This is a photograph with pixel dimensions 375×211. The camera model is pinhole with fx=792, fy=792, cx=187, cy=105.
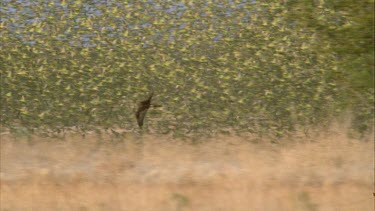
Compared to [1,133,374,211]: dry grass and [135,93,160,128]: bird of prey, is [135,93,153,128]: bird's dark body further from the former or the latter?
[1,133,374,211]: dry grass

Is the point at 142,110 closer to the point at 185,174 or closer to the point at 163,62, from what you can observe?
the point at 163,62

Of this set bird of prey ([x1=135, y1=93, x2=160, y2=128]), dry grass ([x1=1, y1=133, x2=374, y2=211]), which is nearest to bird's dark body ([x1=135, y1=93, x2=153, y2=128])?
bird of prey ([x1=135, y1=93, x2=160, y2=128])

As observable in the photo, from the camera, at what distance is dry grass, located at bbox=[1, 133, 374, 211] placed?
9617 millimetres

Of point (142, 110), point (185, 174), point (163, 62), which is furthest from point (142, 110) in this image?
point (185, 174)

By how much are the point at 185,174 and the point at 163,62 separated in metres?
1.52

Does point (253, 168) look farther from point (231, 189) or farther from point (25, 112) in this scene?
point (25, 112)

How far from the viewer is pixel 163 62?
10414 mm

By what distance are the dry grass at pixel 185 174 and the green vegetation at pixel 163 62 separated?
587mm

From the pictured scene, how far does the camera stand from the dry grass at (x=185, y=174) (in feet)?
31.6

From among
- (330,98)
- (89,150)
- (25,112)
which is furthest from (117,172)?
(330,98)

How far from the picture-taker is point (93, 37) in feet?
34.3

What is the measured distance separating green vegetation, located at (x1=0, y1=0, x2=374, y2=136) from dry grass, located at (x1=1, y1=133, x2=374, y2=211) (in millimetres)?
587

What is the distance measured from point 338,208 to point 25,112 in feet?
14.2

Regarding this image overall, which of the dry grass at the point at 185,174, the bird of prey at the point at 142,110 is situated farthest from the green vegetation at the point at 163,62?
the dry grass at the point at 185,174
